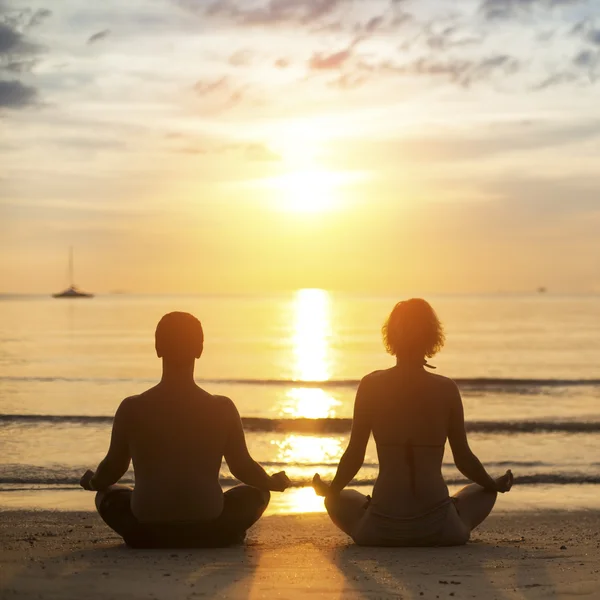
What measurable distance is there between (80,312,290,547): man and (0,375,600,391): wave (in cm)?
2236

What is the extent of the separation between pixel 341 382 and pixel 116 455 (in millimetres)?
25078

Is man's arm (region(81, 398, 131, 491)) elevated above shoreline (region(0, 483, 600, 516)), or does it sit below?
above

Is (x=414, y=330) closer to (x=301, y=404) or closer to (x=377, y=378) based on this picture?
(x=377, y=378)

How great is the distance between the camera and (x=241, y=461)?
20.3 ft

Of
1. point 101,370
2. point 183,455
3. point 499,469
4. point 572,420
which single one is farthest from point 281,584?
point 101,370

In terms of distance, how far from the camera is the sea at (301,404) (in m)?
12.4

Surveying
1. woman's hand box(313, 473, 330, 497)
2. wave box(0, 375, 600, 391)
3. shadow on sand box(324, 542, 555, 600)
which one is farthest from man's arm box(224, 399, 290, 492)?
wave box(0, 375, 600, 391)

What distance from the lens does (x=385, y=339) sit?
6355 mm

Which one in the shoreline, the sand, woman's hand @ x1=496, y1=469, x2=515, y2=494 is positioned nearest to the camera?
the sand

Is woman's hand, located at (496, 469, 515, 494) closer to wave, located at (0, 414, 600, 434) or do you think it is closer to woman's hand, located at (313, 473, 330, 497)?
woman's hand, located at (313, 473, 330, 497)

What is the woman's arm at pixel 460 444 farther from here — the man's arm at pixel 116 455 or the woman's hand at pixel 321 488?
the man's arm at pixel 116 455

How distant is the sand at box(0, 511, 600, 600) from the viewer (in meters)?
5.08

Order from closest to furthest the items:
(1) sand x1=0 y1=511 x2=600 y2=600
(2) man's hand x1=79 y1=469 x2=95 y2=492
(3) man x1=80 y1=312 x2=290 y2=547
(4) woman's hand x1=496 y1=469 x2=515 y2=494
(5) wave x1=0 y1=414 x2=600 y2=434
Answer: (1) sand x1=0 y1=511 x2=600 y2=600 → (3) man x1=80 y1=312 x2=290 y2=547 → (2) man's hand x1=79 y1=469 x2=95 y2=492 → (4) woman's hand x1=496 y1=469 x2=515 y2=494 → (5) wave x1=0 y1=414 x2=600 y2=434

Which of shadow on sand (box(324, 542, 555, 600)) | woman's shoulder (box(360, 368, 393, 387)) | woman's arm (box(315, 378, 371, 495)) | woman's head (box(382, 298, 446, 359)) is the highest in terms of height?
woman's head (box(382, 298, 446, 359))
